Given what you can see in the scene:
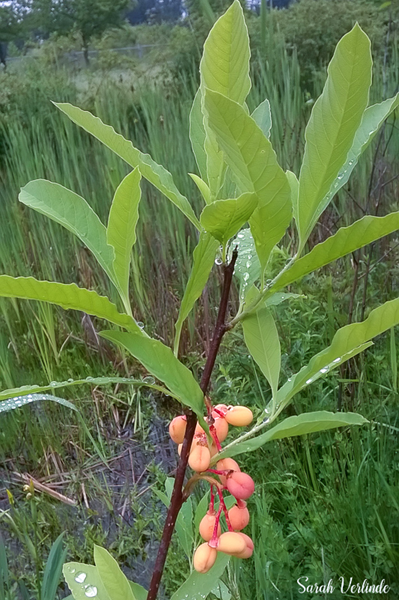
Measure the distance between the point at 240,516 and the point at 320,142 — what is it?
0.27 metres

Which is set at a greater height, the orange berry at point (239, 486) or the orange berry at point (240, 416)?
the orange berry at point (240, 416)

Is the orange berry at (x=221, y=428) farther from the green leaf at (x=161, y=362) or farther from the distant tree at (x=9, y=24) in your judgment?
the distant tree at (x=9, y=24)

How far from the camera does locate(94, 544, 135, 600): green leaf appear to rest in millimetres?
420

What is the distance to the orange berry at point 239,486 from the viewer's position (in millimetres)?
358

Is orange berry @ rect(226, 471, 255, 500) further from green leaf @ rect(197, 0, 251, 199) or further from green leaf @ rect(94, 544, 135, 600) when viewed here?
green leaf @ rect(197, 0, 251, 199)

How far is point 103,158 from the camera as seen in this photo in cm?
224

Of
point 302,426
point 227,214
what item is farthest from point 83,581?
point 227,214

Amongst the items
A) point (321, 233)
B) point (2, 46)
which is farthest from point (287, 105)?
point (2, 46)

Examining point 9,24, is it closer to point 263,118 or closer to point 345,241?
point 263,118

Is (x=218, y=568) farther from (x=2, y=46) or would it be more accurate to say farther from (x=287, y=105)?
(x=2, y=46)

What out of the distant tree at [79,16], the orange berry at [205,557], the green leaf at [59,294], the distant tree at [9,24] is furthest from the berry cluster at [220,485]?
the distant tree at [9,24]

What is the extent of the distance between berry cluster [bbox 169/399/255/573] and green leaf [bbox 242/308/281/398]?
0.20ft

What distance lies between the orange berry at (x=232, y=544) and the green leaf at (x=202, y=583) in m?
0.11
